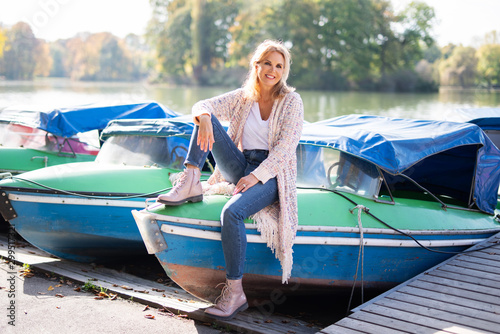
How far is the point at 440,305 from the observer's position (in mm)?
4324

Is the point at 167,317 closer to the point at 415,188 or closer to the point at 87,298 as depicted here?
the point at 87,298

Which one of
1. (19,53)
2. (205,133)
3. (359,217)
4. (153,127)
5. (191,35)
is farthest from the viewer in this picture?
(191,35)

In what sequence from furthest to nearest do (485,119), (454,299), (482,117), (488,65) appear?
(488,65), (482,117), (485,119), (454,299)

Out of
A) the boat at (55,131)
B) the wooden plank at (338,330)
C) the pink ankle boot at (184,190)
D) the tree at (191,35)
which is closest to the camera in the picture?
the wooden plank at (338,330)

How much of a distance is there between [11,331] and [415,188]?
4.66 metres

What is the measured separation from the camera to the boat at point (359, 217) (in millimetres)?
4371

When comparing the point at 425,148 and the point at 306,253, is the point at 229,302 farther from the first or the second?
the point at 425,148

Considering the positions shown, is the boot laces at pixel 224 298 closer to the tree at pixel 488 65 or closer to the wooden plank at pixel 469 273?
the wooden plank at pixel 469 273

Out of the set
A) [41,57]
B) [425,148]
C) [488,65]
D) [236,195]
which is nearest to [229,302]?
[236,195]

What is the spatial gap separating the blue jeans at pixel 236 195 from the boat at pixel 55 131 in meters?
4.43

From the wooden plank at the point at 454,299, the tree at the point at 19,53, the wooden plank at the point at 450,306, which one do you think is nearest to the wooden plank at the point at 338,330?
the wooden plank at the point at 450,306

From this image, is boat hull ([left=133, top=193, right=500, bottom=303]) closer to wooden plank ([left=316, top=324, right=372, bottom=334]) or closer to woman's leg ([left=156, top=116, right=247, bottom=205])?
woman's leg ([left=156, top=116, right=247, bottom=205])

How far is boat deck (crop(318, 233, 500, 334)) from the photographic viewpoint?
12.8ft

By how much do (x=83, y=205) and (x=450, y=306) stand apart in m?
3.83
